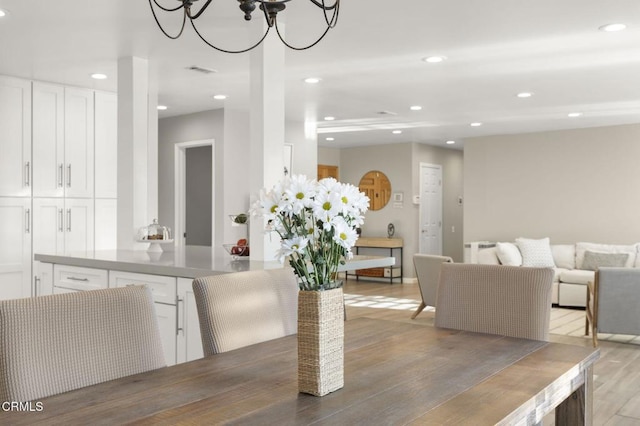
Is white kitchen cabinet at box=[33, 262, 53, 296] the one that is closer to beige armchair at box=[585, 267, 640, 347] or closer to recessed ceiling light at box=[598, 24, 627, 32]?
recessed ceiling light at box=[598, 24, 627, 32]

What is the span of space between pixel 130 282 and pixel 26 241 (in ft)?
7.66

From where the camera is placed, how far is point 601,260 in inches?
298

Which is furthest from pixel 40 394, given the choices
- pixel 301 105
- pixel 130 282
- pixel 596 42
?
pixel 301 105

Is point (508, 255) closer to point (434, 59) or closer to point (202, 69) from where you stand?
point (434, 59)

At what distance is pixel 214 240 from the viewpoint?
6953 mm

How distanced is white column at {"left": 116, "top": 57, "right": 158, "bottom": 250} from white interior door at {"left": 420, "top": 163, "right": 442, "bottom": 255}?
650cm

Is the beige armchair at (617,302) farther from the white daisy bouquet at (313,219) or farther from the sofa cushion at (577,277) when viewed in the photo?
the white daisy bouquet at (313,219)

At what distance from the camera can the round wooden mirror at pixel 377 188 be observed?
1026 cm

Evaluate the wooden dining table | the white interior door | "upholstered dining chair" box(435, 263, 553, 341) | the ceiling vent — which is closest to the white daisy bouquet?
the wooden dining table

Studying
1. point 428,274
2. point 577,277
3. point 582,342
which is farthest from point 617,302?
point 577,277

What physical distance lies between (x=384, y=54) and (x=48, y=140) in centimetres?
305

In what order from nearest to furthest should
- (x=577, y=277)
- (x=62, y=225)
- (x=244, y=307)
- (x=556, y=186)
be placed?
(x=244, y=307) < (x=62, y=225) < (x=577, y=277) < (x=556, y=186)

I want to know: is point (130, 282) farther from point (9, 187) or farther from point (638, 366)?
point (638, 366)

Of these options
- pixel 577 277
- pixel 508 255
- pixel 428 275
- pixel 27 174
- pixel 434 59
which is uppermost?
pixel 434 59
